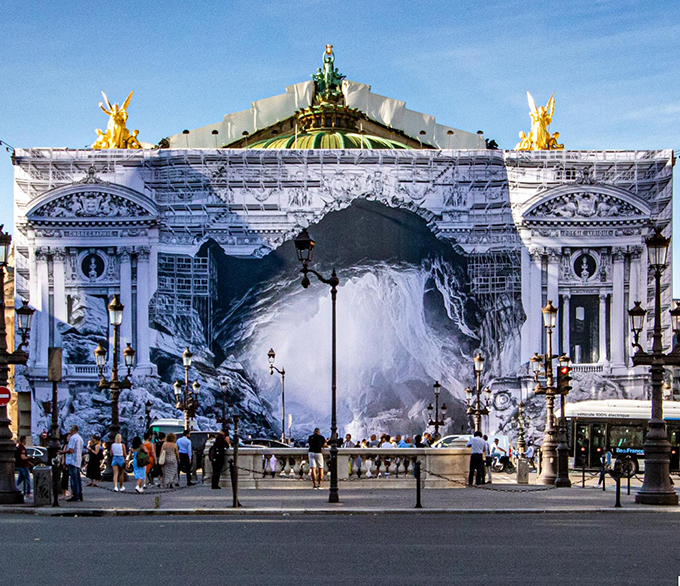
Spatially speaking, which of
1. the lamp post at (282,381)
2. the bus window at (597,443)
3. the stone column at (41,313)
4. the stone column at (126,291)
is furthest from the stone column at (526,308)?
the stone column at (41,313)

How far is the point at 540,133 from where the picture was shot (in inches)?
2277

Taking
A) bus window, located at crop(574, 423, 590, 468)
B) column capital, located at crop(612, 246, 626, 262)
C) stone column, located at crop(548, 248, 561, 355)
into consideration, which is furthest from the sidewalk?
column capital, located at crop(612, 246, 626, 262)

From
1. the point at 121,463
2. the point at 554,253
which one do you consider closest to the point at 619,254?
the point at 554,253

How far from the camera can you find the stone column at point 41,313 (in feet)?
174

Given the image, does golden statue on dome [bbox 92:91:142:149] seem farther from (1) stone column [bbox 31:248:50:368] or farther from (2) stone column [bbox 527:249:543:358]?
(2) stone column [bbox 527:249:543:358]

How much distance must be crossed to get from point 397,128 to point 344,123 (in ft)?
13.5

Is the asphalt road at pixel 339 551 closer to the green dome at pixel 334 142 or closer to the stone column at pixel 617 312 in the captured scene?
the stone column at pixel 617 312

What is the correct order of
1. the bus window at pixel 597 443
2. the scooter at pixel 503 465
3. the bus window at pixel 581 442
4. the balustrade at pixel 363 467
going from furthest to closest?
the bus window at pixel 581 442 < the bus window at pixel 597 443 < the scooter at pixel 503 465 < the balustrade at pixel 363 467

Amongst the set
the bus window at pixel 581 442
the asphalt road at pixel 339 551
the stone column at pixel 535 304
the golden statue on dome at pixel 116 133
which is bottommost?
the bus window at pixel 581 442

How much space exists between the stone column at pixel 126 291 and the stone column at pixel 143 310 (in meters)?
0.44

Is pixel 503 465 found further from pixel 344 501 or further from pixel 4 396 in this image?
pixel 4 396

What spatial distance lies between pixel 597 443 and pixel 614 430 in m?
0.80

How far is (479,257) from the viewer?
54000 millimetres

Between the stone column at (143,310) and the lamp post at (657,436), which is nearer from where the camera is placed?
the lamp post at (657,436)
